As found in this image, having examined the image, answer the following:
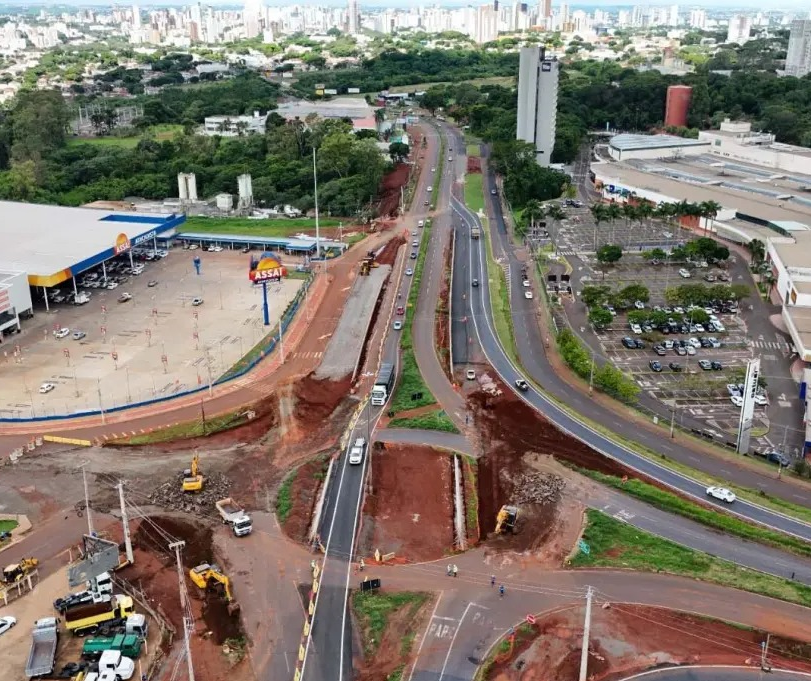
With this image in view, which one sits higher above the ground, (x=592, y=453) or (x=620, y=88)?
(x=620, y=88)

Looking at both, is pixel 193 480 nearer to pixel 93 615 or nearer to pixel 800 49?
pixel 93 615

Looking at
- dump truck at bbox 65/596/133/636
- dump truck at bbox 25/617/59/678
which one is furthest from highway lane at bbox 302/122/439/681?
dump truck at bbox 25/617/59/678

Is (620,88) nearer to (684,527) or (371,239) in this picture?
(371,239)

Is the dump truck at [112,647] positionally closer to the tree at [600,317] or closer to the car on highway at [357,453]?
the car on highway at [357,453]

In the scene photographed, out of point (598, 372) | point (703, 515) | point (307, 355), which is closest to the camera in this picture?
point (703, 515)

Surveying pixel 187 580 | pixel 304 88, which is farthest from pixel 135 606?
pixel 304 88

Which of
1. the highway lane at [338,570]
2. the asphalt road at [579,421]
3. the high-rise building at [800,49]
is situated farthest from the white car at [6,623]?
the high-rise building at [800,49]

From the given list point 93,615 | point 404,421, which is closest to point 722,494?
point 404,421
